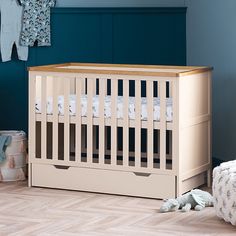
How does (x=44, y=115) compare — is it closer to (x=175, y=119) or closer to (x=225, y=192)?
(x=175, y=119)

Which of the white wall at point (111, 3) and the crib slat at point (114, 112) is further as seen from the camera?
the white wall at point (111, 3)

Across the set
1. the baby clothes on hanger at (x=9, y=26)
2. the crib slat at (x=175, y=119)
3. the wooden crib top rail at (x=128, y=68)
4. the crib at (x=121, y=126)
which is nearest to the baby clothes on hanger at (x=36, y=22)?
the baby clothes on hanger at (x=9, y=26)

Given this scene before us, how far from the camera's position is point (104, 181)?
4.28m

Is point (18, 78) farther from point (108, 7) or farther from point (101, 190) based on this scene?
point (101, 190)

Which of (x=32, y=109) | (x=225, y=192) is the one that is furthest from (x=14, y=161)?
(x=225, y=192)

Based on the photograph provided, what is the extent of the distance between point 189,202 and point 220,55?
1.23 m

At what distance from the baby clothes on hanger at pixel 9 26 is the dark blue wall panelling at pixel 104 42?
14 centimetres

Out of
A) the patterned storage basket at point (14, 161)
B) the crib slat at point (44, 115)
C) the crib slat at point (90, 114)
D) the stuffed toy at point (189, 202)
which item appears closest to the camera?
the stuffed toy at point (189, 202)

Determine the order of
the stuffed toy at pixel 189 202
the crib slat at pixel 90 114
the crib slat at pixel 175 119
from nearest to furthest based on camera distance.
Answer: the stuffed toy at pixel 189 202, the crib slat at pixel 175 119, the crib slat at pixel 90 114

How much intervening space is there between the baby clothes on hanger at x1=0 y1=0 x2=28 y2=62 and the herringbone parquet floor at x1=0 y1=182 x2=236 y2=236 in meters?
1.12

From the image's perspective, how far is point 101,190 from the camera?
428cm

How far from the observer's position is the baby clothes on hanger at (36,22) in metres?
5.07

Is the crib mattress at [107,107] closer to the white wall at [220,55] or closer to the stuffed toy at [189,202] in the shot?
the stuffed toy at [189,202]

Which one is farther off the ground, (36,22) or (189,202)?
(36,22)
